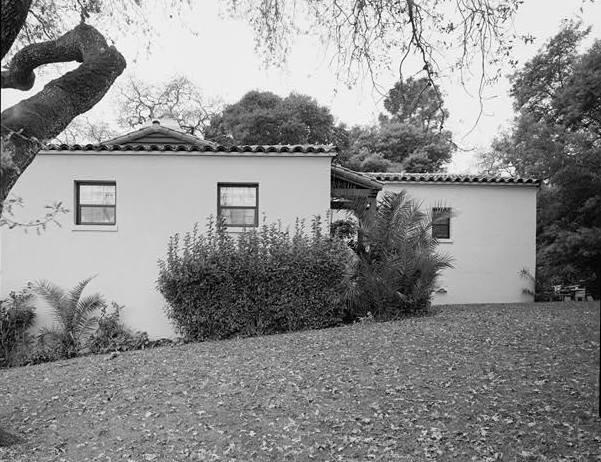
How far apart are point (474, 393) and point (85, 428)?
4.43 m

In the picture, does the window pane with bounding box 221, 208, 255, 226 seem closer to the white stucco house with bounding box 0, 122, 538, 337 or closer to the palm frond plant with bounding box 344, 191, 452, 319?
the white stucco house with bounding box 0, 122, 538, 337

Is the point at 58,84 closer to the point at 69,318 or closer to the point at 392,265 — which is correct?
the point at 69,318

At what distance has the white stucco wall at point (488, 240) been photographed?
17797mm

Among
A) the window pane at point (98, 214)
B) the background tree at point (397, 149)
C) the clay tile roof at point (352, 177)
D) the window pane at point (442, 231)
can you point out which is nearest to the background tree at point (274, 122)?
the background tree at point (397, 149)

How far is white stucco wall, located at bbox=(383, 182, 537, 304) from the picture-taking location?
17.8 meters

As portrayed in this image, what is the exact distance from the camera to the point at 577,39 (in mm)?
21547

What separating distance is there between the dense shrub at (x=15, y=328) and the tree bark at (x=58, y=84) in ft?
22.2

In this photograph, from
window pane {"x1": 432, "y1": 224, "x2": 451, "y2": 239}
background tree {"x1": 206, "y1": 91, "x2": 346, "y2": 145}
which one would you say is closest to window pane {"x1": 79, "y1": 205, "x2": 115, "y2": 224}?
window pane {"x1": 432, "y1": 224, "x2": 451, "y2": 239}

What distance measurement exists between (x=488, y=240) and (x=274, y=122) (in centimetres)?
1751

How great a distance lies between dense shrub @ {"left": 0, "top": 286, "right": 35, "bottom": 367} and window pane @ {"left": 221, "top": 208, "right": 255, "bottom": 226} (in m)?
4.68

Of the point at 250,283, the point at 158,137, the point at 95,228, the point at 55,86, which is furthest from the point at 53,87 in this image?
the point at 158,137

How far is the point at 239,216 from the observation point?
12.3 m

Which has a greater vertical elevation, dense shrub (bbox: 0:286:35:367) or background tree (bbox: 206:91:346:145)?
background tree (bbox: 206:91:346:145)

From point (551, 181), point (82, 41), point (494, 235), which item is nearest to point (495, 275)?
point (494, 235)
